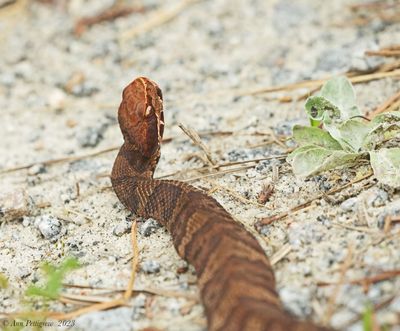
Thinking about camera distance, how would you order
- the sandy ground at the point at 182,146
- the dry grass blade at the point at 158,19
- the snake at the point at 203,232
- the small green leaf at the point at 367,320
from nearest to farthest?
1. the small green leaf at the point at 367,320
2. the snake at the point at 203,232
3. the sandy ground at the point at 182,146
4. the dry grass blade at the point at 158,19

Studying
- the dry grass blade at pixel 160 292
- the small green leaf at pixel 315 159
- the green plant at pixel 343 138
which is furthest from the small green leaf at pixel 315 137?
the dry grass blade at pixel 160 292

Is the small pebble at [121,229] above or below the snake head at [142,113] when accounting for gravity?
below

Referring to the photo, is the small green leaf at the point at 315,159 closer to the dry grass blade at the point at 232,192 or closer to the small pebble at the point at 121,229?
the dry grass blade at the point at 232,192

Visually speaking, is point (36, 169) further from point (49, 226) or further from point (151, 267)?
point (151, 267)

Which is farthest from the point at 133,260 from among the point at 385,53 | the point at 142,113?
the point at 385,53

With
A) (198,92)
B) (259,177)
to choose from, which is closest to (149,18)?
(198,92)
